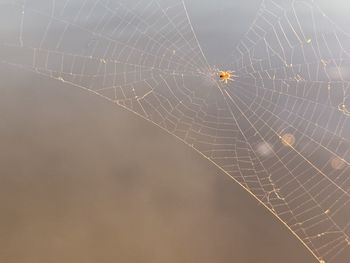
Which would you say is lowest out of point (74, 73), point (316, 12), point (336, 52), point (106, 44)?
point (74, 73)

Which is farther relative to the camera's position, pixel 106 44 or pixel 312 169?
pixel 106 44

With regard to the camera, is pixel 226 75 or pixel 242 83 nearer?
pixel 226 75

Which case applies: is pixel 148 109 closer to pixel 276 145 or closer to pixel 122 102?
pixel 122 102

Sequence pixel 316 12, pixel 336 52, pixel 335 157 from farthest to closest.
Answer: pixel 316 12
pixel 336 52
pixel 335 157

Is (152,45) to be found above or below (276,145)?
above

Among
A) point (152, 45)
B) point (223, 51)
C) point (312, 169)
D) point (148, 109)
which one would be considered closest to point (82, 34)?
point (152, 45)
